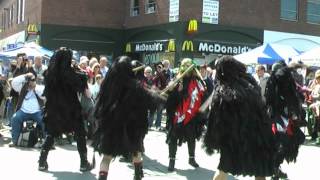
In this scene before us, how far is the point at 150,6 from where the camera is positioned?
3038cm

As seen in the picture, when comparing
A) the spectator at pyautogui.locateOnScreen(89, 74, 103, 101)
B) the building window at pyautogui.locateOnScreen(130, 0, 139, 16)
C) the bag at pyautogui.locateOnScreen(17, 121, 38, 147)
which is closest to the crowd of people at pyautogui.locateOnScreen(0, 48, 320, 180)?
the bag at pyautogui.locateOnScreen(17, 121, 38, 147)

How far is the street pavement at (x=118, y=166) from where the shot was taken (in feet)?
26.5

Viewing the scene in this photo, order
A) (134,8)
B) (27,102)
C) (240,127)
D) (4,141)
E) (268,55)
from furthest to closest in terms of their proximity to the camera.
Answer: (134,8) < (268,55) < (4,141) < (27,102) < (240,127)

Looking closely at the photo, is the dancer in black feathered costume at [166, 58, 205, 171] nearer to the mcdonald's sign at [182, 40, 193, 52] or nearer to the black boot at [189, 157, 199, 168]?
the black boot at [189, 157, 199, 168]

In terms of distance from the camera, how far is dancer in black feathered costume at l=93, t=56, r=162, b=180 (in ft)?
20.5

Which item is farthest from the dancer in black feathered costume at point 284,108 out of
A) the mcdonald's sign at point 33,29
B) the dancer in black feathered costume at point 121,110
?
the mcdonald's sign at point 33,29

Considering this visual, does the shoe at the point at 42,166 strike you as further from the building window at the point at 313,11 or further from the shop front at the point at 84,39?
the building window at the point at 313,11

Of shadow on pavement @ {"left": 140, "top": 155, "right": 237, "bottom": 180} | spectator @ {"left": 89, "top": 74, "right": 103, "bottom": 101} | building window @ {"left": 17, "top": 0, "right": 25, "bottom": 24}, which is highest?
building window @ {"left": 17, "top": 0, "right": 25, "bottom": 24}

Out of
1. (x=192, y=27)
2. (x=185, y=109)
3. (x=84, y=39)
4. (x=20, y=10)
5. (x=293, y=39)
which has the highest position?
(x=20, y=10)

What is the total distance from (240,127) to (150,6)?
997 inches

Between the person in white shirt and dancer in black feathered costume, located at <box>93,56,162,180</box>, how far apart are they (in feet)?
14.1

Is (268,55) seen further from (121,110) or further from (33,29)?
(33,29)

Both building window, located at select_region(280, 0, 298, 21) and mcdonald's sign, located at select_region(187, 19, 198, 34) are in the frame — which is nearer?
mcdonald's sign, located at select_region(187, 19, 198, 34)

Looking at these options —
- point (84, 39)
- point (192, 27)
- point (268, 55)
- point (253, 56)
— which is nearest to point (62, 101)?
point (253, 56)
